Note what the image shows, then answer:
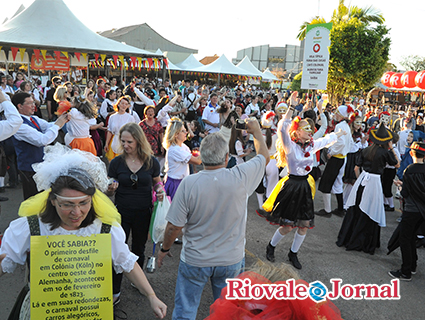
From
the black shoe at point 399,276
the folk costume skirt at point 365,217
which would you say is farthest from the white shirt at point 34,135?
the black shoe at point 399,276

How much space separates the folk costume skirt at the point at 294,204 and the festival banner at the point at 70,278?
3.11 meters

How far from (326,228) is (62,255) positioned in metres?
5.30

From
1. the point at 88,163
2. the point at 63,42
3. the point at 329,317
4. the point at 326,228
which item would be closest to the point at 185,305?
the point at 88,163

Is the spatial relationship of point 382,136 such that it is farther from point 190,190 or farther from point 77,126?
point 77,126

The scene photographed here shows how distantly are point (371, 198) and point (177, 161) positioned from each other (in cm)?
307

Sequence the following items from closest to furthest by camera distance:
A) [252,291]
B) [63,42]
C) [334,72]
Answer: [252,291] < [63,42] < [334,72]

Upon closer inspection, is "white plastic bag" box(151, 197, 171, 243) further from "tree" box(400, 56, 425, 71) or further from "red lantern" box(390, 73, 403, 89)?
"tree" box(400, 56, 425, 71)

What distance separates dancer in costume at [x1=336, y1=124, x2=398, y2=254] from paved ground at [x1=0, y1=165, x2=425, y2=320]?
0.78ft

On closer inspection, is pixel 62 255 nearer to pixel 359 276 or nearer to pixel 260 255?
pixel 260 255

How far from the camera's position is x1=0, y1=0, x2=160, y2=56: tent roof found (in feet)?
49.3

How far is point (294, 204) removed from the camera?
4.52 m

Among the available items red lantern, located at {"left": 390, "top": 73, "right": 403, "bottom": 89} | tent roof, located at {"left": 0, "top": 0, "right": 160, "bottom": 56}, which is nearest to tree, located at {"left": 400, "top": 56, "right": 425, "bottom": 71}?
red lantern, located at {"left": 390, "top": 73, "right": 403, "bottom": 89}

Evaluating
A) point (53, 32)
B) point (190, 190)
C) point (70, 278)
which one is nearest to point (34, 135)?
point (190, 190)

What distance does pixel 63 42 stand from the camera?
15.6 metres
